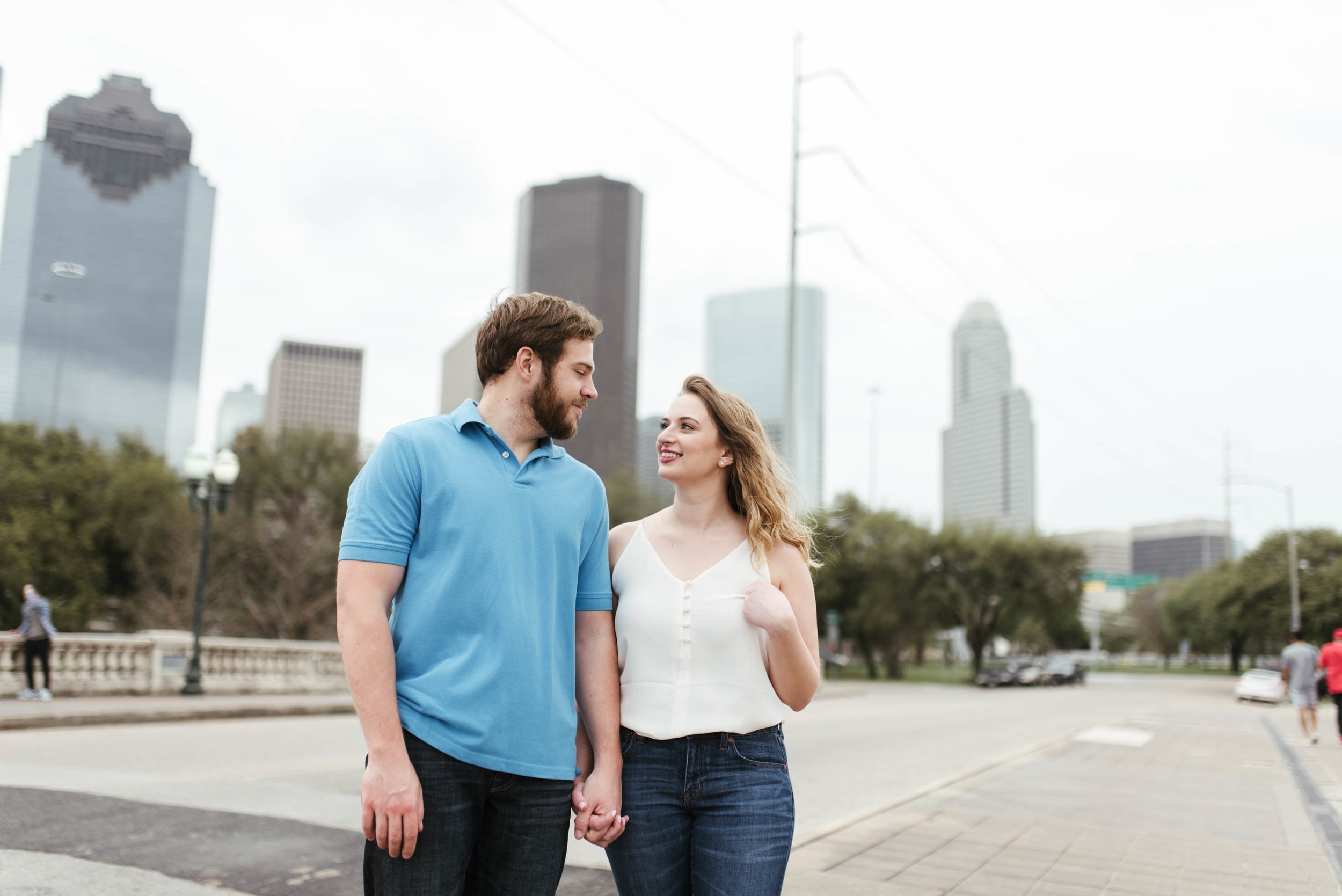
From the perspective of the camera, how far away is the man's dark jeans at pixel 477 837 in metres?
2.04

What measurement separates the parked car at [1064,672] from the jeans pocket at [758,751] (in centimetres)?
4800

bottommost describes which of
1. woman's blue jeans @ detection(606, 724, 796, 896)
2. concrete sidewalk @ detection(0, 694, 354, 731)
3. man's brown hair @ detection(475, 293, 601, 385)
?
concrete sidewalk @ detection(0, 694, 354, 731)

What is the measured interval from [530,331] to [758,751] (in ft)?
4.04

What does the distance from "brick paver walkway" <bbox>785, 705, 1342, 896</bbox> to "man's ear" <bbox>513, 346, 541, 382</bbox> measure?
2.89 m

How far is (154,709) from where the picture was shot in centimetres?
1370

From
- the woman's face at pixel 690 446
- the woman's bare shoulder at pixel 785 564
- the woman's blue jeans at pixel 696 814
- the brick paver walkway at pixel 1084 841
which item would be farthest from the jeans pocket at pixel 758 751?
the brick paver walkway at pixel 1084 841

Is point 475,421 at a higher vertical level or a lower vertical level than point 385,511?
higher

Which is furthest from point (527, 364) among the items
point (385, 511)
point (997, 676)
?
point (997, 676)

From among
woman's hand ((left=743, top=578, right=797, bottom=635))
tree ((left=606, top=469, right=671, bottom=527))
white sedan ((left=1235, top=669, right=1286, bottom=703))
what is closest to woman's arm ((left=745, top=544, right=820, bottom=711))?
woman's hand ((left=743, top=578, right=797, bottom=635))

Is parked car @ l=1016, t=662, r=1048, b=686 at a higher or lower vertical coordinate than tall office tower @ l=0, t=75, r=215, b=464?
lower

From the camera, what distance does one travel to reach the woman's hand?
8.07 feet

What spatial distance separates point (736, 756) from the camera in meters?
2.51

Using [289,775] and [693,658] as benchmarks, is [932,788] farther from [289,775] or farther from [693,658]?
[693,658]

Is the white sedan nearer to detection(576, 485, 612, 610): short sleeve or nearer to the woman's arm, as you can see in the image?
the woman's arm
